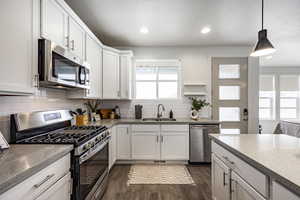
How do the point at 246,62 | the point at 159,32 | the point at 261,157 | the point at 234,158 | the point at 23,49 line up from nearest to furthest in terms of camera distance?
the point at 261,157
the point at 23,49
the point at 234,158
the point at 159,32
the point at 246,62

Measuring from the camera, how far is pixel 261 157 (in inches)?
52.7

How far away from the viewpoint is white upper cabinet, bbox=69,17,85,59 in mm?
2451

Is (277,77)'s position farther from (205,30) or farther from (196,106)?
(205,30)

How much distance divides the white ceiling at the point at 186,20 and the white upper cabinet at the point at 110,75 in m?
0.41

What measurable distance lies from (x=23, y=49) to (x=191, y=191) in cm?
267

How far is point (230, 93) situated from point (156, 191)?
2.95 metres

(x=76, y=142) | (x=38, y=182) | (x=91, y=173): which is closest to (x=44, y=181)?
(x=38, y=182)

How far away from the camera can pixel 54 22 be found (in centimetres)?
201

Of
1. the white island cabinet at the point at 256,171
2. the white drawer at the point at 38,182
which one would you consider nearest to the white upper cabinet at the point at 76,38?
the white drawer at the point at 38,182

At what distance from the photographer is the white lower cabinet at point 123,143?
397 centimetres

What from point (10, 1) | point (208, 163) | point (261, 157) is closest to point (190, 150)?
point (208, 163)

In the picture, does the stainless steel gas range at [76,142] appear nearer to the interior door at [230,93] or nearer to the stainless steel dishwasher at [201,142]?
the stainless steel dishwasher at [201,142]

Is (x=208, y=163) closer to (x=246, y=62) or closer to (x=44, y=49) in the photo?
(x=246, y=62)

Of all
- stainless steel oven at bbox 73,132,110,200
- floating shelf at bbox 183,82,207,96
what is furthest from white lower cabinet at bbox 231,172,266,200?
floating shelf at bbox 183,82,207,96
